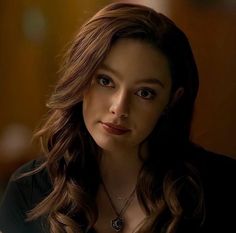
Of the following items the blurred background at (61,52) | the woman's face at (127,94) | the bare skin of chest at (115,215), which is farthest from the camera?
the blurred background at (61,52)

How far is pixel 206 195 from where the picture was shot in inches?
38.3

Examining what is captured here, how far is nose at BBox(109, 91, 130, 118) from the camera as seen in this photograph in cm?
83

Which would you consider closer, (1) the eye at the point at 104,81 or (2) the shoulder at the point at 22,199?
(1) the eye at the point at 104,81

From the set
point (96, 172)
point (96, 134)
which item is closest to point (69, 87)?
point (96, 134)

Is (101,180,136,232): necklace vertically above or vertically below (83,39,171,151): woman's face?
below

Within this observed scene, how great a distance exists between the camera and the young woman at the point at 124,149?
2.76 ft

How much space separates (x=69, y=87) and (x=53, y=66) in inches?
12.3

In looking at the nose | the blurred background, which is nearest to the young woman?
the nose

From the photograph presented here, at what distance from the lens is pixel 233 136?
115 cm

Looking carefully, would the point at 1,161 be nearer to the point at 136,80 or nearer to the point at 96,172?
the point at 96,172

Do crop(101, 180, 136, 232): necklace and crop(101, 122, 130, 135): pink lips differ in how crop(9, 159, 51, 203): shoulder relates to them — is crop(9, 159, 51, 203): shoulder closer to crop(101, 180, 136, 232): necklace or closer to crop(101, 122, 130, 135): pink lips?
crop(101, 180, 136, 232): necklace

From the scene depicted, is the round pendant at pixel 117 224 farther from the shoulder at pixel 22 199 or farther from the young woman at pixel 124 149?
the shoulder at pixel 22 199

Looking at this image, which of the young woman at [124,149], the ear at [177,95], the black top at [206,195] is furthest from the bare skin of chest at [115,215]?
the ear at [177,95]

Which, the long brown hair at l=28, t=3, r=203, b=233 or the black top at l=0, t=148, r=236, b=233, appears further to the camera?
the black top at l=0, t=148, r=236, b=233
